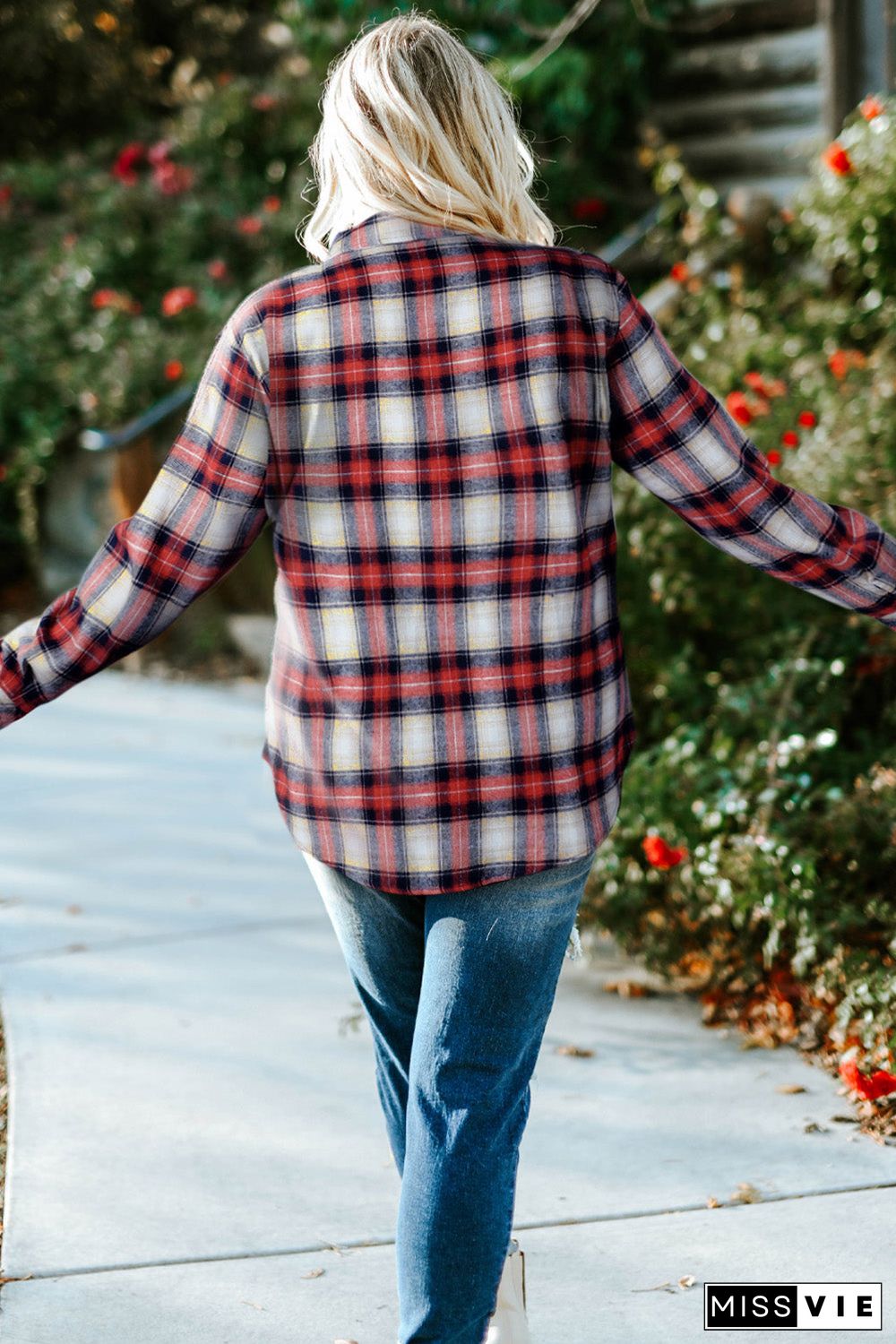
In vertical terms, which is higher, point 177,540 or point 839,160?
point 839,160

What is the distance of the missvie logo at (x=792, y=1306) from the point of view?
7.72ft

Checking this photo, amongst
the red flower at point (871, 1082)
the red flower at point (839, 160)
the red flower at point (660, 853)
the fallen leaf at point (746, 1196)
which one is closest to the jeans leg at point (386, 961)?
the fallen leaf at point (746, 1196)

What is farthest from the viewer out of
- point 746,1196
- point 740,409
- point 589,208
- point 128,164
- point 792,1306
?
point 128,164

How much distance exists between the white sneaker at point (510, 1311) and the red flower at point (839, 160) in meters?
3.30

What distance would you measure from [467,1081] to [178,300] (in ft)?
21.1

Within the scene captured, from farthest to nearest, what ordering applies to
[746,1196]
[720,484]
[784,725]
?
[784,725] → [746,1196] → [720,484]

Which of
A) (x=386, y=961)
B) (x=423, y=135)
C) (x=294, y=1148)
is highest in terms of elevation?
(x=423, y=135)

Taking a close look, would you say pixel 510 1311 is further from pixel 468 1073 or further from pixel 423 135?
pixel 423 135

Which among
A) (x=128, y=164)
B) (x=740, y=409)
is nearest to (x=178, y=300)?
(x=128, y=164)

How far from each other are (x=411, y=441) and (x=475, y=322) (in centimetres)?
16

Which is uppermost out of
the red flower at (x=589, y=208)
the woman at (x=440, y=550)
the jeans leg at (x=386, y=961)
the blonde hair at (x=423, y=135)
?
the red flower at (x=589, y=208)

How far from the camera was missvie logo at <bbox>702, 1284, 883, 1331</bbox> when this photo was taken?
92.7 inches

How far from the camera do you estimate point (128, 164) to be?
8758mm

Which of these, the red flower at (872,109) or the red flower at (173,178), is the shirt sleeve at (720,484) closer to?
the red flower at (872,109)
